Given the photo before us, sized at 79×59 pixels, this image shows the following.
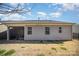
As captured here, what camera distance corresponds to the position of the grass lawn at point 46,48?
41.1 ft

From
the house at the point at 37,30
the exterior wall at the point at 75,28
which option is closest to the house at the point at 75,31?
the exterior wall at the point at 75,28

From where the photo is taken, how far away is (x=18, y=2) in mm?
12203

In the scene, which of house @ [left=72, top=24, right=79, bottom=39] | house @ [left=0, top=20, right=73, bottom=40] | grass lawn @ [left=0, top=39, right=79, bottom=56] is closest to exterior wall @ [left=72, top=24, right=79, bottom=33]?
house @ [left=72, top=24, right=79, bottom=39]

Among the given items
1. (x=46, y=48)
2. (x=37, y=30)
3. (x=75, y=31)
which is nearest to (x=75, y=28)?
(x=75, y=31)

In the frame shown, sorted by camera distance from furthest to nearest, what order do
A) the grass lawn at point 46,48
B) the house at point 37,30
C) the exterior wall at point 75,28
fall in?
the house at point 37,30, the exterior wall at point 75,28, the grass lawn at point 46,48

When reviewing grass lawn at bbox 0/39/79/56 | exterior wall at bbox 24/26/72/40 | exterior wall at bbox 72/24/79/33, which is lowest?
grass lawn at bbox 0/39/79/56

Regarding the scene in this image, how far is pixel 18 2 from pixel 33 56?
2572 millimetres

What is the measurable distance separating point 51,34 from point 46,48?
1157 mm

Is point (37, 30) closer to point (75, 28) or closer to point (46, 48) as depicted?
point (46, 48)

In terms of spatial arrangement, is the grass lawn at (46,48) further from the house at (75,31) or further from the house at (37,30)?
the house at (37,30)

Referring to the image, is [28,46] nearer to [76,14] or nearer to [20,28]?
[20,28]

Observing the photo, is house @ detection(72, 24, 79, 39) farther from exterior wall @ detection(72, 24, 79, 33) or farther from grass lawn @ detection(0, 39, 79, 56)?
grass lawn @ detection(0, 39, 79, 56)

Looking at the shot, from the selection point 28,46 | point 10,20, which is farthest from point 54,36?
point 10,20

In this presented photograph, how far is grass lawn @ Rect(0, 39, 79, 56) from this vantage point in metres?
12.5
